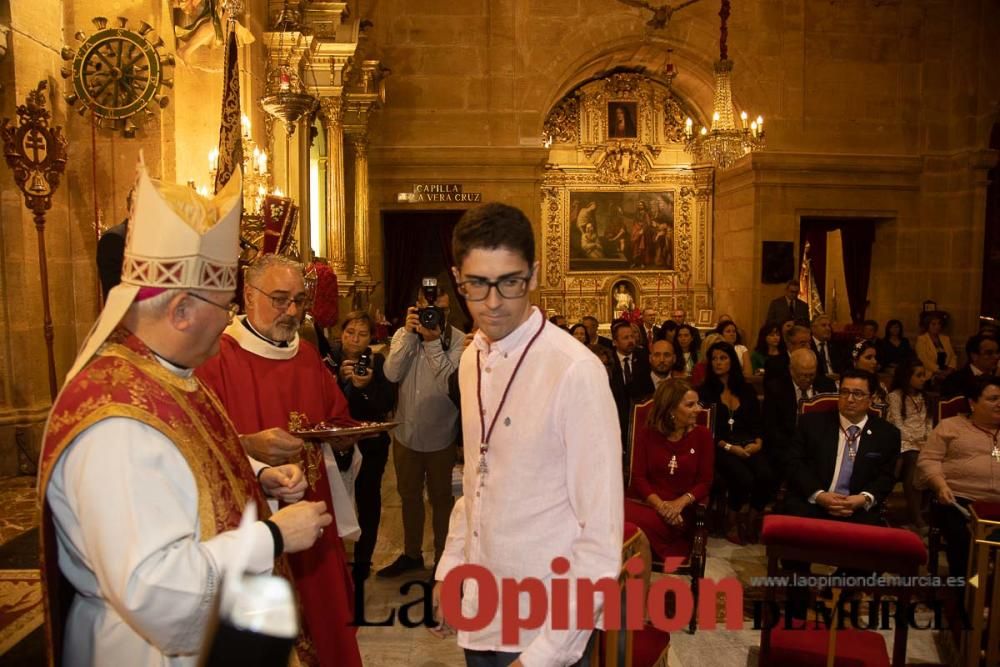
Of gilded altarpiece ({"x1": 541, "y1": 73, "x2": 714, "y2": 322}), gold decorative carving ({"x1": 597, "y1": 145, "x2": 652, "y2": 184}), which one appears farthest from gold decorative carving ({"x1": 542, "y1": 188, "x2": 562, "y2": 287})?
gold decorative carving ({"x1": 597, "y1": 145, "x2": 652, "y2": 184})

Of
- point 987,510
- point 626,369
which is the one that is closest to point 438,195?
point 626,369

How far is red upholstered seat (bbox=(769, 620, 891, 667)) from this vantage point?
9.36 ft

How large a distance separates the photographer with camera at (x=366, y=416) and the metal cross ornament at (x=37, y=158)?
270 cm

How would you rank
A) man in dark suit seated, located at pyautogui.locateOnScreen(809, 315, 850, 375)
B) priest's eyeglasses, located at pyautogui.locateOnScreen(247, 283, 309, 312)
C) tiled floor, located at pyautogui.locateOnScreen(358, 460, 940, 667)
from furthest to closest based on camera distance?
man in dark suit seated, located at pyautogui.locateOnScreen(809, 315, 850, 375) < tiled floor, located at pyautogui.locateOnScreen(358, 460, 940, 667) < priest's eyeglasses, located at pyautogui.locateOnScreen(247, 283, 309, 312)

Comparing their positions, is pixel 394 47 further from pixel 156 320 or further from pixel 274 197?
pixel 156 320

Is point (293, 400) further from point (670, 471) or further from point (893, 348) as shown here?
point (893, 348)

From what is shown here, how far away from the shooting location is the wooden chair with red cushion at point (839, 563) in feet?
9.23

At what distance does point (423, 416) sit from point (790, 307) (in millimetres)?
8555

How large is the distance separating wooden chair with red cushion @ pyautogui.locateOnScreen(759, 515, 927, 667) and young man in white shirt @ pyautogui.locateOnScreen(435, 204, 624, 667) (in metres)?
1.70

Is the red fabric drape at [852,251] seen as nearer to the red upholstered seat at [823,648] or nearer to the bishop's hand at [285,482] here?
the red upholstered seat at [823,648]

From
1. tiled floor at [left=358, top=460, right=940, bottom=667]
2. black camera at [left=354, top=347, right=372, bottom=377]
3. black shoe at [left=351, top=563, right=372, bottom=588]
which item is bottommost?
tiled floor at [left=358, top=460, right=940, bottom=667]

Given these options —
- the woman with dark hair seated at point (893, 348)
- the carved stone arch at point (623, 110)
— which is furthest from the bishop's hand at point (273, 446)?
the carved stone arch at point (623, 110)

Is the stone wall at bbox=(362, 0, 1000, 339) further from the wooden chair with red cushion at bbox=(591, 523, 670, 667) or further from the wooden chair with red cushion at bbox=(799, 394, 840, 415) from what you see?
the wooden chair with red cushion at bbox=(591, 523, 670, 667)

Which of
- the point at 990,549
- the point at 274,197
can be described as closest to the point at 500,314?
the point at 990,549
